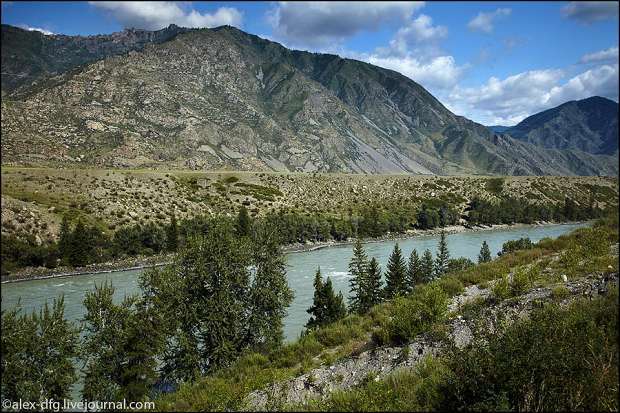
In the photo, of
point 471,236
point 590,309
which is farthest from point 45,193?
point 471,236

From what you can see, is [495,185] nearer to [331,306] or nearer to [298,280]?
[298,280]

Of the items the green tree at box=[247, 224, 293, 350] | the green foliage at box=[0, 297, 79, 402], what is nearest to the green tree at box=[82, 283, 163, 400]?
the green foliage at box=[0, 297, 79, 402]

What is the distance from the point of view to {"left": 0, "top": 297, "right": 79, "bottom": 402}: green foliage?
47.3ft

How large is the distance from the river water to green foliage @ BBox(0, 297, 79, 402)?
2.29m

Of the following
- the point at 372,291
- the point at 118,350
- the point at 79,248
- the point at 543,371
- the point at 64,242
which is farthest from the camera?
the point at 79,248

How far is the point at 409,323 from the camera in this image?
1222 cm

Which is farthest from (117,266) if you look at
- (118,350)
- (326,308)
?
(118,350)

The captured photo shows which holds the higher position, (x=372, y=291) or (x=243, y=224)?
(x=243, y=224)

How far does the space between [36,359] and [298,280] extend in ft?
110

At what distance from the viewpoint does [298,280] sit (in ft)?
157

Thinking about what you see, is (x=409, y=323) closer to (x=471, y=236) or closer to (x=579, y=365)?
(x=579, y=365)

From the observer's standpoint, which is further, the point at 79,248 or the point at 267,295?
the point at 79,248

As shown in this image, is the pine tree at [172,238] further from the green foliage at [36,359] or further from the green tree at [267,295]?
the green foliage at [36,359]

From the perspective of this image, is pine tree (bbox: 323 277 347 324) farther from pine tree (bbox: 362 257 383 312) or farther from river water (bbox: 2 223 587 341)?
pine tree (bbox: 362 257 383 312)
